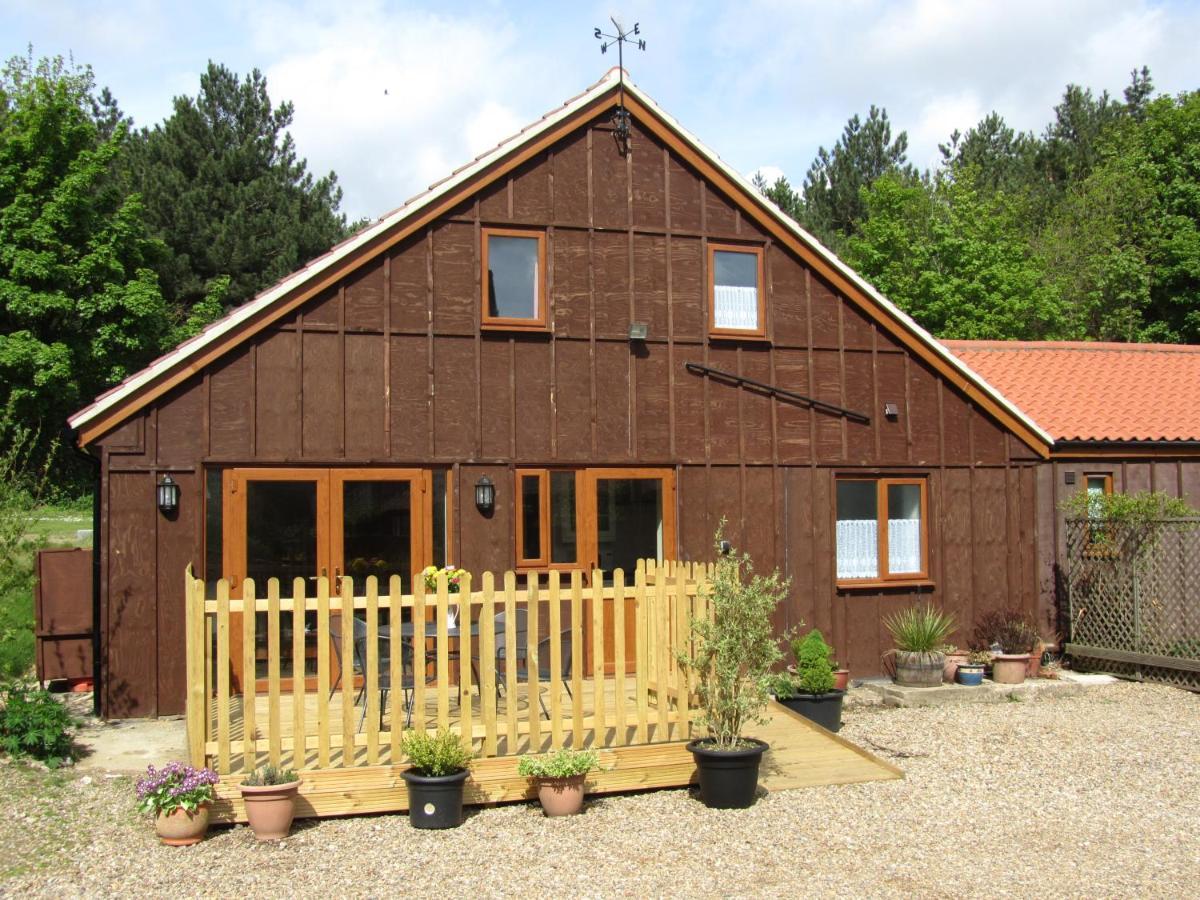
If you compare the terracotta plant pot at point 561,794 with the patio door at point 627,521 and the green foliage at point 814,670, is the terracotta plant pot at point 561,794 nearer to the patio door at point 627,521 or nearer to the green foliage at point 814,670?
the green foliage at point 814,670

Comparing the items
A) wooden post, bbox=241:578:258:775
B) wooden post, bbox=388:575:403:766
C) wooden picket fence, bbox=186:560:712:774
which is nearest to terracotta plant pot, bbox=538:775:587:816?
wooden picket fence, bbox=186:560:712:774

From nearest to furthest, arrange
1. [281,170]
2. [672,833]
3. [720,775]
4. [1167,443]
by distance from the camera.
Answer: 1. [672,833]
2. [720,775]
3. [1167,443]
4. [281,170]

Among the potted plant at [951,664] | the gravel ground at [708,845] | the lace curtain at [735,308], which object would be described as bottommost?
the gravel ground at [708,845]

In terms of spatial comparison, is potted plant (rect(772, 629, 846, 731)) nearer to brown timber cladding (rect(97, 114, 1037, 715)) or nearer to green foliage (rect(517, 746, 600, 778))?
brown timber cladding (rect(97, 114, 1037, 715))

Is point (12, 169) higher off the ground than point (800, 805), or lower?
higher

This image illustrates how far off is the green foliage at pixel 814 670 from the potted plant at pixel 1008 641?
3777mm

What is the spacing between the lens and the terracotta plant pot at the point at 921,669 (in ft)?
43.1

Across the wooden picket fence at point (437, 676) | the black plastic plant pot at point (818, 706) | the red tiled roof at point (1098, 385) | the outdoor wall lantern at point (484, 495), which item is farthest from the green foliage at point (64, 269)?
the black plastic plant pot at point (818, 706)

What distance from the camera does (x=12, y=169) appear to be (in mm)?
31016

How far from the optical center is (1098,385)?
18.1m

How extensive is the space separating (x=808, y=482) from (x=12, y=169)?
26.6m

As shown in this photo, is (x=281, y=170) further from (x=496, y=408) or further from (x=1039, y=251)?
(x=496, y=408)

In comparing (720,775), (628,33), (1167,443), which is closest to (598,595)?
(720,775)

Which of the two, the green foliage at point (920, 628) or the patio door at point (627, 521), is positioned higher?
the patio door at point (627, 521)
